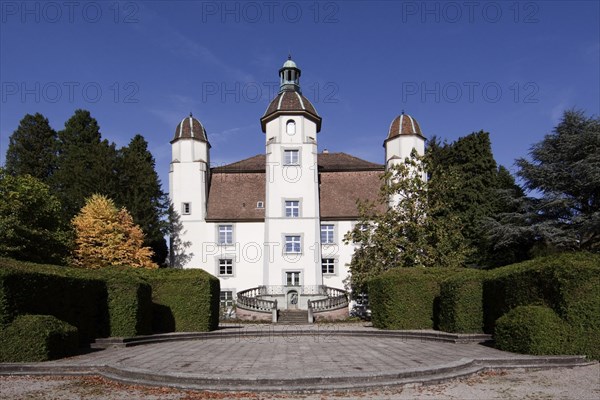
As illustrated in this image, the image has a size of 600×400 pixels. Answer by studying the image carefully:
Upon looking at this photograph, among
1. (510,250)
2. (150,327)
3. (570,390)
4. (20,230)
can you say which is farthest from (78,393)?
(510,250)

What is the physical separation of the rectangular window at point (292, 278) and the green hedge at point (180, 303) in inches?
555

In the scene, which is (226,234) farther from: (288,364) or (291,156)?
(288,364)

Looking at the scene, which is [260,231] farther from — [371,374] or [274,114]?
[371,374]

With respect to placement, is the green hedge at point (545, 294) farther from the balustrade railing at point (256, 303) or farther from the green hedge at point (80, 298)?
the balustrade railing at point (256, 303)

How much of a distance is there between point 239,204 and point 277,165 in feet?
13.9

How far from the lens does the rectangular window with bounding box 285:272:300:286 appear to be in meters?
35.4

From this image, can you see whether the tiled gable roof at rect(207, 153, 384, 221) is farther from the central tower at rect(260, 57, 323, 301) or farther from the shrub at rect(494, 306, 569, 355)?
the shrub at rect(494, 306, 569, 355)

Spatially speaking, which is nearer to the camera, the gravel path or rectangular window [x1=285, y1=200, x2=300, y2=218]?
the gravel path

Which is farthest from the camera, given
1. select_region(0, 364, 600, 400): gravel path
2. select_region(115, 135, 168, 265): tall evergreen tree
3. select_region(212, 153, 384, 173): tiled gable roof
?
select_region(212, 153, 384, 173): tiled gable roof

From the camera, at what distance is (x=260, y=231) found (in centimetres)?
3725

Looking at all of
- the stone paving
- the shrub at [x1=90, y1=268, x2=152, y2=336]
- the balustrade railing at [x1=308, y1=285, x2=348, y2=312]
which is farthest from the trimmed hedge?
the balustrade railing at [x1=308, y1=285, x2=348, y2=312]

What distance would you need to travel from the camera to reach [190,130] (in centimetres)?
3812

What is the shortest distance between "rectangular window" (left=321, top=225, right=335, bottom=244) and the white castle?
2.9 inches

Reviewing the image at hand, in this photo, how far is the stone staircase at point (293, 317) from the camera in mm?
30250
